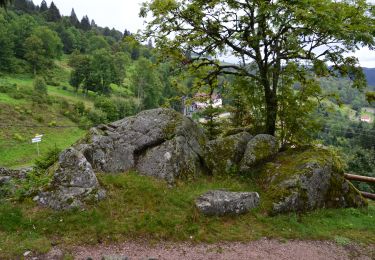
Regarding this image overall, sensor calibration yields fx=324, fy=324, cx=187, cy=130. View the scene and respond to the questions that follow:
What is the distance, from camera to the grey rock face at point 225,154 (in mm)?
11891

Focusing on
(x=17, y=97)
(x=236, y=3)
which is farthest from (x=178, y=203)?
(x=17, y=97)

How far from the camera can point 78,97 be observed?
80.2 meters

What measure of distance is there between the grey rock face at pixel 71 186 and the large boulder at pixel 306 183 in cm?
528

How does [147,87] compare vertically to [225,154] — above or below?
above

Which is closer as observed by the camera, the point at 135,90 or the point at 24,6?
the point at 135,90

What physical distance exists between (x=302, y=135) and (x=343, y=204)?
3.11 metres

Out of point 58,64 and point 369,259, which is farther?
point 58,64

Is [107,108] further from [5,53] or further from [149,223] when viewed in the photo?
[149,223]

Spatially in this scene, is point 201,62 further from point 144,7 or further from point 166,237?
point 166,237

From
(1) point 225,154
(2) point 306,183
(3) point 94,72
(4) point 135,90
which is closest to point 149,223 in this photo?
(1) point 225,154

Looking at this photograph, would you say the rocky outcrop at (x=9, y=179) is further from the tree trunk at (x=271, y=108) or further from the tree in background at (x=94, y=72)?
the tree in background at (x=94, y=72)

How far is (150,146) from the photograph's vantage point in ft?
38.8

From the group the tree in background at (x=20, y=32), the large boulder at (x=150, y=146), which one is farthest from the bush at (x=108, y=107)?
the large boulder at (x=150, y=146)

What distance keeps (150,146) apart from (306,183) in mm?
5447
